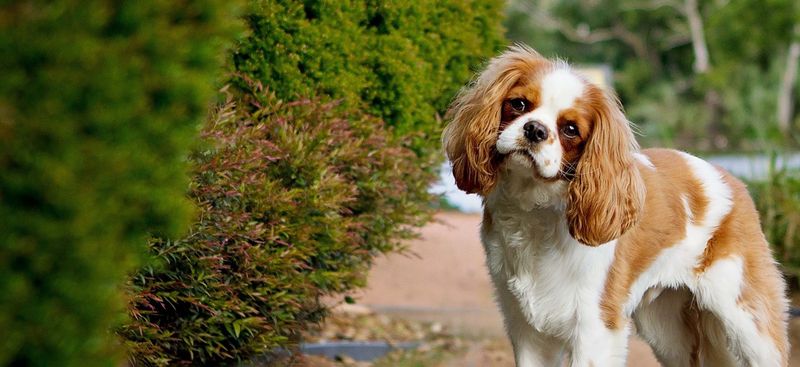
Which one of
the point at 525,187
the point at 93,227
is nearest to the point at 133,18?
the point at 93,227

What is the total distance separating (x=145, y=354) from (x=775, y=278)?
274cm

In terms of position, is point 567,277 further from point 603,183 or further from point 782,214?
point 782,214

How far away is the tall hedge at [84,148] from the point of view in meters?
2.03

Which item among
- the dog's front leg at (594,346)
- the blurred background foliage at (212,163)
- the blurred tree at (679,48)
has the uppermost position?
the blurred tree at (679,48)

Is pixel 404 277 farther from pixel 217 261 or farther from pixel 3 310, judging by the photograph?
pixel 3 310

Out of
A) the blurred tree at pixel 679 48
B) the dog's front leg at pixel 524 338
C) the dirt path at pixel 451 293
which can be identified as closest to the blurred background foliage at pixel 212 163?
the dog's front leg at pixel 524 338

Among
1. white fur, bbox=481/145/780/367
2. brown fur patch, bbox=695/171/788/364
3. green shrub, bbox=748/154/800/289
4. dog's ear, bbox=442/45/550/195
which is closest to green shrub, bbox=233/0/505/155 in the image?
dog's ear, bbox=442/45/550/195

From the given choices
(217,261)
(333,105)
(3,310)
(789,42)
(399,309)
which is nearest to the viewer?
(3,310)

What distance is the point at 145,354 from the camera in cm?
439

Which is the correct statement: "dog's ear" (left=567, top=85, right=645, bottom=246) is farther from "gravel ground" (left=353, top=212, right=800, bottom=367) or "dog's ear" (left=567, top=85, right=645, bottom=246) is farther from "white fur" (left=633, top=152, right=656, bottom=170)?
"gravel ground" (left=353, top=212, right=800, bottom=367)

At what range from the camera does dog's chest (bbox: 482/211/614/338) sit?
14.1 ft

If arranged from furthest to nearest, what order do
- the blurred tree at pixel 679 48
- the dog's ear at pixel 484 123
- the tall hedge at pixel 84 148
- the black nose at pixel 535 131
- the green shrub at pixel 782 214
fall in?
the blurred tree at pixel 679 48 < the green shrub at pixel 782 214 < the dog's ear at pixel 484 123 < the black nose at pixel 535 131 < the tall hedge at pixel 84 148

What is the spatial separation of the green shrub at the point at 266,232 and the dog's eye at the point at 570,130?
134 cm

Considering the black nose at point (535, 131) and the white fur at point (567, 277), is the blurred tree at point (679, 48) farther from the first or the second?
the black nose at point (535, 131)
